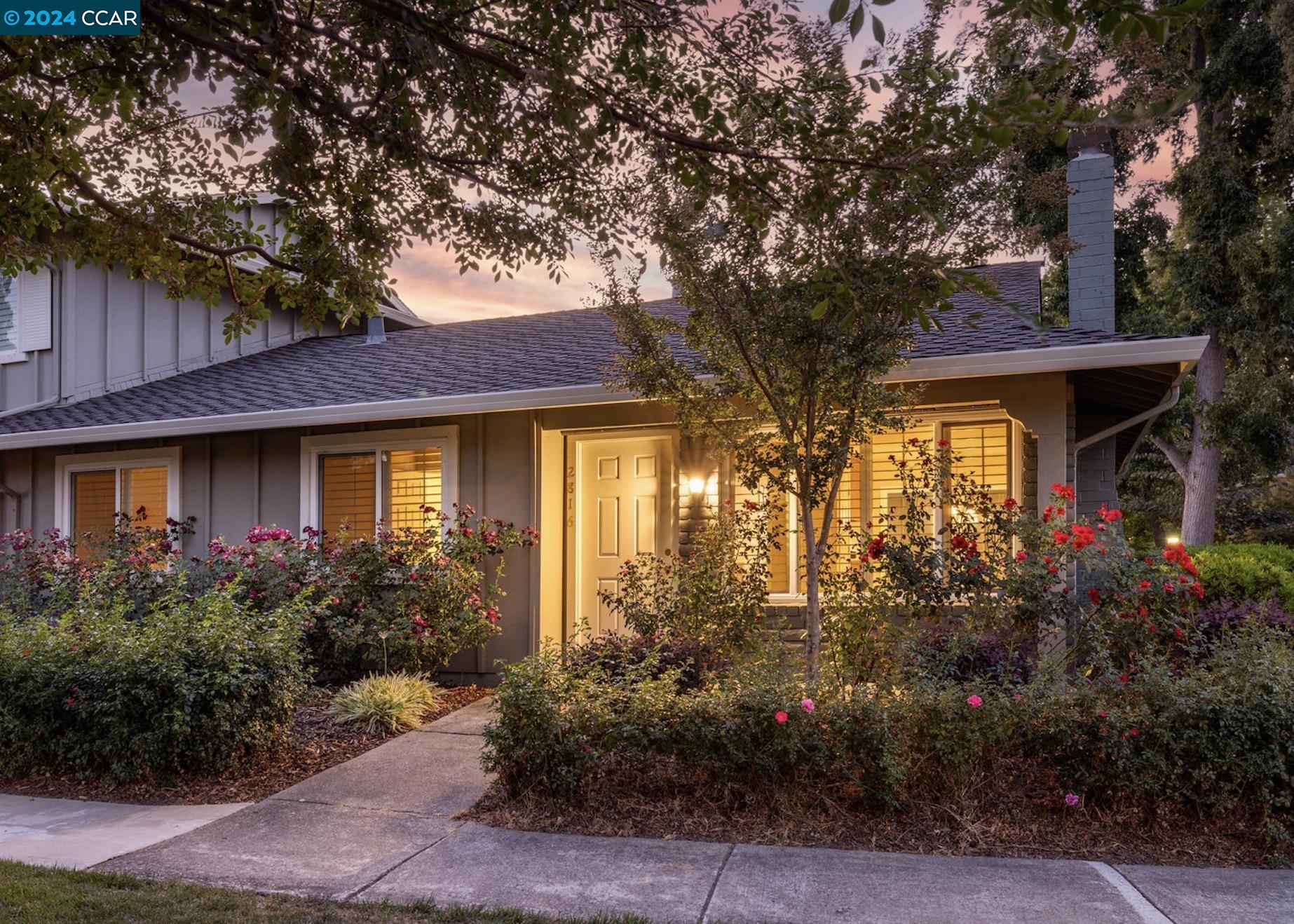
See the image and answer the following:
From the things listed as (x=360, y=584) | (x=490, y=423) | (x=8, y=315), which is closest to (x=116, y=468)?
(x=8, y=315)

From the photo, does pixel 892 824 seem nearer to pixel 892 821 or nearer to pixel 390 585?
pixel 892 821

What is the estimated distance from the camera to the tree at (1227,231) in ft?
52.0

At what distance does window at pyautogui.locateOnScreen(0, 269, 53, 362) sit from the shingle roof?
111 centimetres

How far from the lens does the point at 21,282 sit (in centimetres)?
1274

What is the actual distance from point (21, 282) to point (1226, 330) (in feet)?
61.4

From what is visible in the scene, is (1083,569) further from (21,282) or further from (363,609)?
(21,282)

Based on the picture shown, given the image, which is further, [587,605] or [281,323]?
[281,323]

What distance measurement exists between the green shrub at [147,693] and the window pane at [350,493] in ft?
10.5

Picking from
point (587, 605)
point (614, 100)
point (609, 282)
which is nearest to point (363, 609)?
point (587, 605)

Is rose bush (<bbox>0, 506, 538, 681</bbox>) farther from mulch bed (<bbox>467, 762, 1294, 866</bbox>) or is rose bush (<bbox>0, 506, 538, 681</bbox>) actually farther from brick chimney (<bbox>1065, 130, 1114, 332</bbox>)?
brick chimney (<bbox>1065, 130, 1114, 332</bbox>)

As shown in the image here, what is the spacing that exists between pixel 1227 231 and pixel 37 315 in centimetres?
1867

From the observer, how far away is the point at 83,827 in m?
5.04

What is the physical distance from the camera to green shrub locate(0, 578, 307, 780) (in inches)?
224

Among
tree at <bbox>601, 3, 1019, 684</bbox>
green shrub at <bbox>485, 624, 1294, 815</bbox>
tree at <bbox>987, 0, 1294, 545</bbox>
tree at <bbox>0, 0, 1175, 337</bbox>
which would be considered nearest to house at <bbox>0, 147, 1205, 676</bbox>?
tree at <bbox>601, 3, 1019, 684</bbox>
